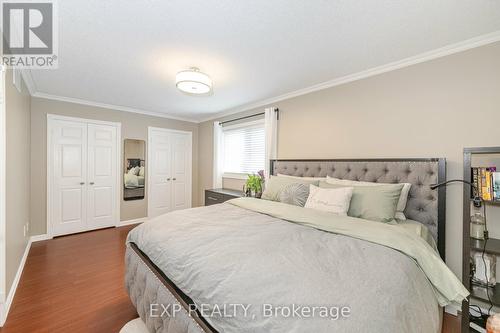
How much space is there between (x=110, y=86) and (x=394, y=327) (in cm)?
376

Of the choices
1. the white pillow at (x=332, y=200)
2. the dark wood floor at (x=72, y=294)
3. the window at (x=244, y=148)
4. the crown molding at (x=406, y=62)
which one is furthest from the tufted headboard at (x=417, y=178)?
the window at (x=244, y=148)

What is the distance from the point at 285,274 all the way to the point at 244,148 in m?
3.36

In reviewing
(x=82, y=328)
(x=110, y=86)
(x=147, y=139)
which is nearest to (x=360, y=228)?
(x=82, y=328)

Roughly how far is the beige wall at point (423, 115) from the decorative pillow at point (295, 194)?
A: 733 mm

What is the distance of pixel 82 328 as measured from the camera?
1.67m

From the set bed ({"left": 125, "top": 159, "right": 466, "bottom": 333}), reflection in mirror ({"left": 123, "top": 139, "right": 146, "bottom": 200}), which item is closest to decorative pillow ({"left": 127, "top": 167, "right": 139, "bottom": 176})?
reflection in mirror ({"left": 123, "top": 139, "right": 146, "bottom": 200})

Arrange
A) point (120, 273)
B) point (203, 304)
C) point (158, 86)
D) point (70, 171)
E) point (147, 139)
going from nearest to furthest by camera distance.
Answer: point (203, 304) → point (120, 273) → point (158, 86) → point (70, 171) → point (147, 139)

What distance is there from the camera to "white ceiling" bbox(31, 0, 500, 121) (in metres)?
1.52

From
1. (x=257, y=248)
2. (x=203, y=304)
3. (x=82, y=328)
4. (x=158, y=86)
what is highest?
(x=158, y=86)

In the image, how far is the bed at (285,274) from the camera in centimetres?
83

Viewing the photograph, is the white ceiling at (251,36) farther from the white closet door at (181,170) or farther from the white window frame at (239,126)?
the white closet door at (181,170)

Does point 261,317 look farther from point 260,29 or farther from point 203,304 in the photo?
point 260,29

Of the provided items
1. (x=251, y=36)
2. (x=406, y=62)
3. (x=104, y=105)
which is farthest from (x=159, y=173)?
(x=406, y=62)

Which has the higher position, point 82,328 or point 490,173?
point 490,173
